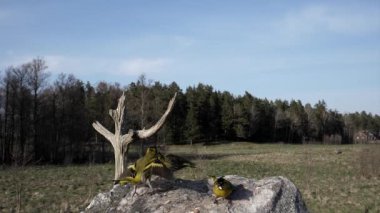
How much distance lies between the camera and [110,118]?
174ft

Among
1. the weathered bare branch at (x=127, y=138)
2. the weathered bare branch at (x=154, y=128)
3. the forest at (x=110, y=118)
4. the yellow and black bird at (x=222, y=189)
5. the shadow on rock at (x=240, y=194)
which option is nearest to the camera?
the yellow and black bird at (x=222, y=189)

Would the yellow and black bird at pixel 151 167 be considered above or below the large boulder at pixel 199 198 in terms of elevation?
above

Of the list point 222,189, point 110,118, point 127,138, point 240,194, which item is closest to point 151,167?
point 222,189

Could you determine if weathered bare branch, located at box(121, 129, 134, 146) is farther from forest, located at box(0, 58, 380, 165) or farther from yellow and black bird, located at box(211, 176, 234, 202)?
forest, located at box(0, 58, 380, 165)

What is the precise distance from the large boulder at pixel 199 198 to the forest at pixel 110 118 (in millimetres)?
16647

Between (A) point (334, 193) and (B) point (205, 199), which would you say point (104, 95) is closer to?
(A) point (334, 193)

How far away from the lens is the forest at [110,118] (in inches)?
2152

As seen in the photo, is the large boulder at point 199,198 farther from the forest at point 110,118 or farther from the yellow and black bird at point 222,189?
the forest at point 110,118

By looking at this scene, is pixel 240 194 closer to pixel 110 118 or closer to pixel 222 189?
pixel 222 189

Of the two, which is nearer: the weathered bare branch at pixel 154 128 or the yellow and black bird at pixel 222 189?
the yellow and black bird at pixel 222 189

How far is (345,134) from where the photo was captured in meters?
123

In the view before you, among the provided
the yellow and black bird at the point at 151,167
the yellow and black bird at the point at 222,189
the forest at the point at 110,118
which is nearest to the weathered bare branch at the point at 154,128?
the yellow and black bird at the point at 151,167

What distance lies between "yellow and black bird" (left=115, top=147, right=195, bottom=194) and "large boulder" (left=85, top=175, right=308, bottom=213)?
0.40 ft

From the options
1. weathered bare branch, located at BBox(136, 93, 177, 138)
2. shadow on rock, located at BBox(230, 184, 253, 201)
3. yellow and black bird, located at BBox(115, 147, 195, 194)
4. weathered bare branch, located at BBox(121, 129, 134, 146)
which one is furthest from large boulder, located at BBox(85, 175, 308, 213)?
weathered bare branch, located at BBox(121, 129, 134, 146)
